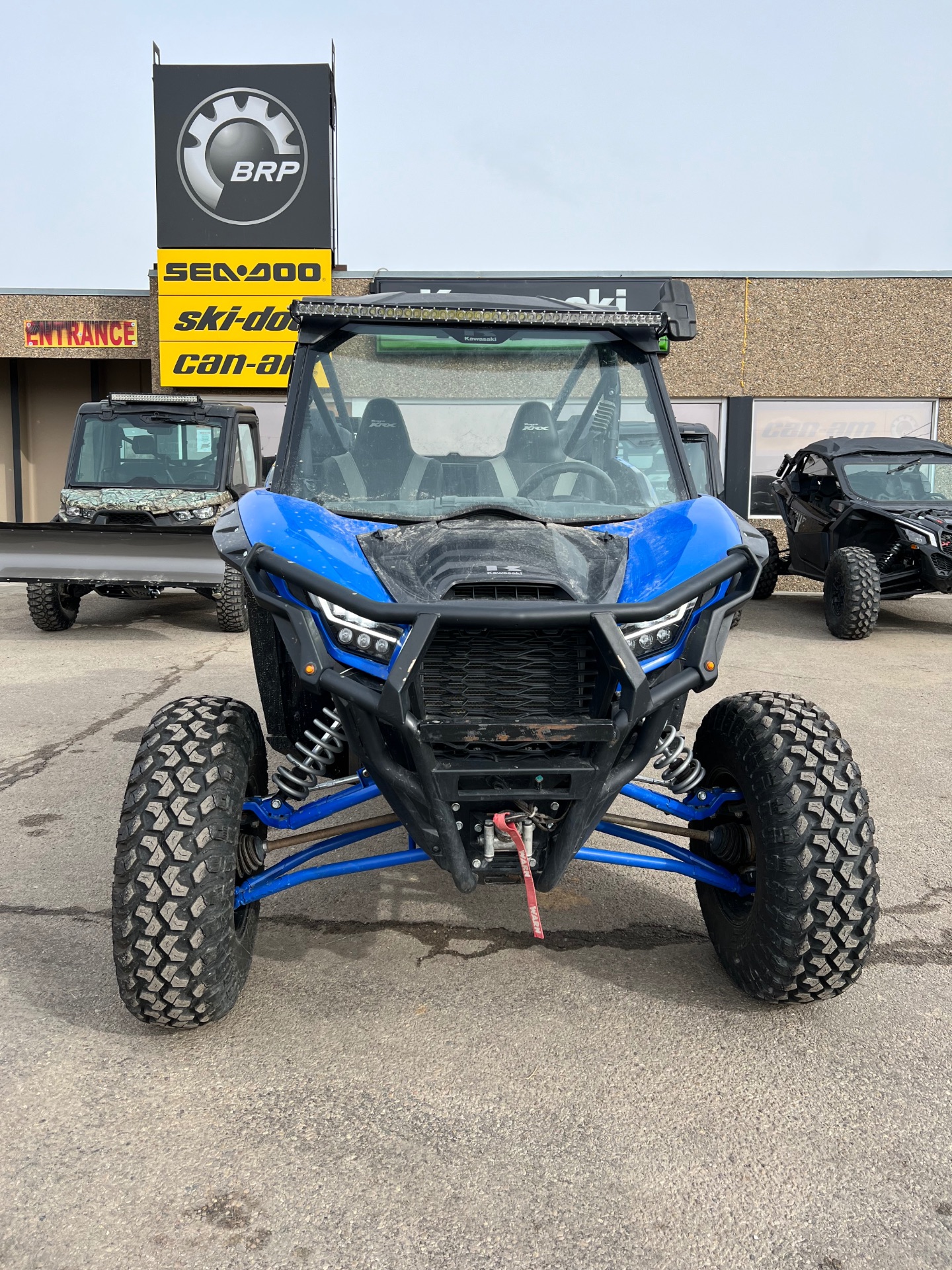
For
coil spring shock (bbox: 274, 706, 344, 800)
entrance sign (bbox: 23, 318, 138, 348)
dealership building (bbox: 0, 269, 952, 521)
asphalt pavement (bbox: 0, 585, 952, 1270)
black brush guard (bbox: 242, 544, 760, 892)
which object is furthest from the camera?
entrance sign (bbox: 23, 318, 138, 348)

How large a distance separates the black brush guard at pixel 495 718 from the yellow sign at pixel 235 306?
1210 cm

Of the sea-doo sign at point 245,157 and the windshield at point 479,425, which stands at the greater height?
the sea-doo sign at point 245,157

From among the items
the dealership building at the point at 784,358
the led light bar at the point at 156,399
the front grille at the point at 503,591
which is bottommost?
the front grille at the point at 503,591

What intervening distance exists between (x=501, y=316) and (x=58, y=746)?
3.82 meters

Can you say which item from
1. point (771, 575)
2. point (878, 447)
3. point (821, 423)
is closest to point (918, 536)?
point (878, 447)

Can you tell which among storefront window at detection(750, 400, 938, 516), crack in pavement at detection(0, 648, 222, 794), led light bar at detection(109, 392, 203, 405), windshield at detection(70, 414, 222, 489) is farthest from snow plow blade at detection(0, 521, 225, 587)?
storefront window at detection(750, 400, 938, 516)

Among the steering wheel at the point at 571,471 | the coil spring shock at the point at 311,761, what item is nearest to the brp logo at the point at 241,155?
the steering wheel at the point at 571,471

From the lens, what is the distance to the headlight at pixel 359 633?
2.54 metres

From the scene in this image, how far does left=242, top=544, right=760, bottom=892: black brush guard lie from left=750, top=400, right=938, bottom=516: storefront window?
39.9 feet

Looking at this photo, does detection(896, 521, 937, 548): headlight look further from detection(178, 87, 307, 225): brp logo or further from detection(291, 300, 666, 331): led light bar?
detection(178, 87, 307, 225): brp logo

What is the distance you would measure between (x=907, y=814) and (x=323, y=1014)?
10.2ft

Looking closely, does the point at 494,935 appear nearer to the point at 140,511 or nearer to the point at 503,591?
the point at 503,591

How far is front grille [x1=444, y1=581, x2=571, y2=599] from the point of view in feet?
8.53

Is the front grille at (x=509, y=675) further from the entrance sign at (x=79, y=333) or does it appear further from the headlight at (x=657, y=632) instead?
the entrance sign at (x=79, y=333)
